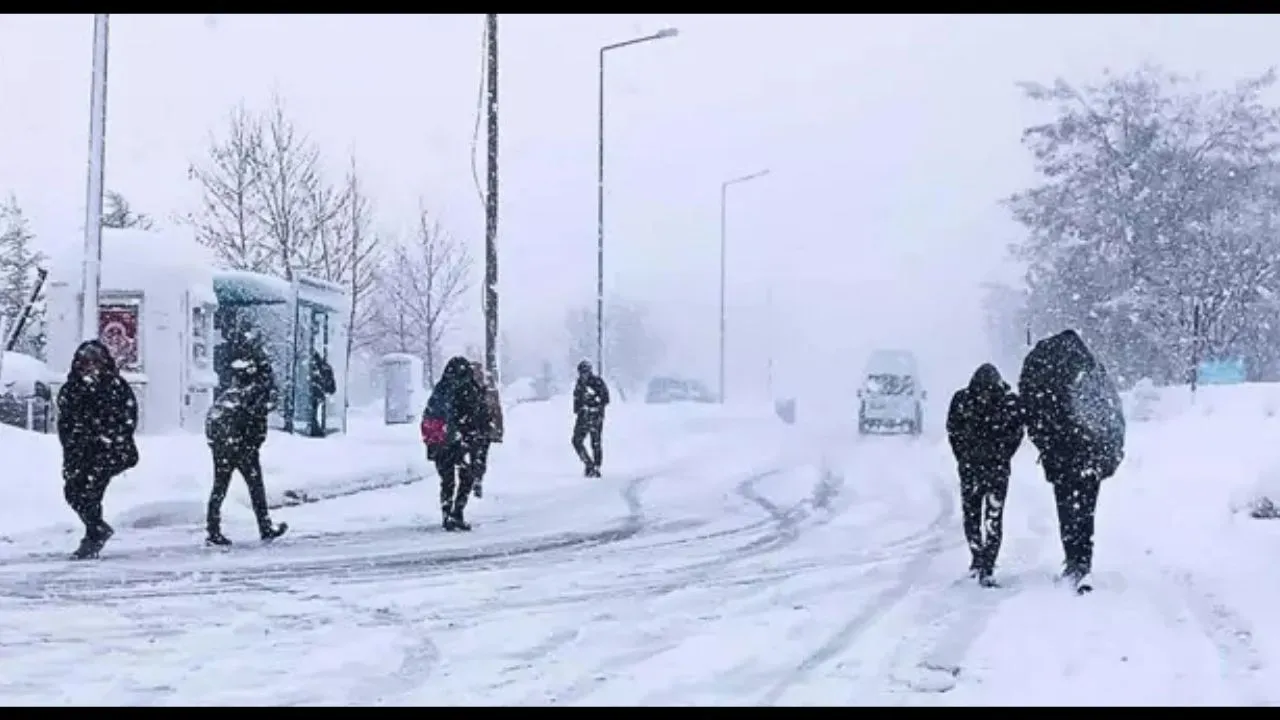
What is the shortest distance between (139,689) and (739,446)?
95.6 ft

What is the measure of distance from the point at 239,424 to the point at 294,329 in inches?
531

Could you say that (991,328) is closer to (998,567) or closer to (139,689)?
(998,567)

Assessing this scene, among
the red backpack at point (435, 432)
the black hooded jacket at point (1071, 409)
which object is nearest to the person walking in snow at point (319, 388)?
the red backpack at point (435, 432)

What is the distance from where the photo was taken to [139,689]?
7.02 metres

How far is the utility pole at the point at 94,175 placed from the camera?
17625mm

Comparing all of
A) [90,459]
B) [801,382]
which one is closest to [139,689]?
[90,459]

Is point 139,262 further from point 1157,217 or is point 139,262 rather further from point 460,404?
point 1157,217

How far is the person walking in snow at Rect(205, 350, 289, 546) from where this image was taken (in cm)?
1293

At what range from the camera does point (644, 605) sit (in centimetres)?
989

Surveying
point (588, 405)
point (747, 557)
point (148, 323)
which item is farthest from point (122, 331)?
point (747, 557)

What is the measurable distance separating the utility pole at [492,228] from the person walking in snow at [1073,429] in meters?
11.3

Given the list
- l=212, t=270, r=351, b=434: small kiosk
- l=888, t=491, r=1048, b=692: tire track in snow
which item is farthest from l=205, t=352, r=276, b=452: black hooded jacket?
l=212, t=270, r=351, b=434: small kiosk

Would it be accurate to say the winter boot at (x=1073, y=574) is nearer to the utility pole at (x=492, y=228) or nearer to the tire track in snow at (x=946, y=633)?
the tire track in snow at (x=946, y=633)

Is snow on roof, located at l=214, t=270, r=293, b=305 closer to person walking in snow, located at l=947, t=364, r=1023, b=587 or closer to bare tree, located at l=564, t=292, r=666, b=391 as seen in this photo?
person walking in snow, located at l=947, t=364, r=1023, b=587
